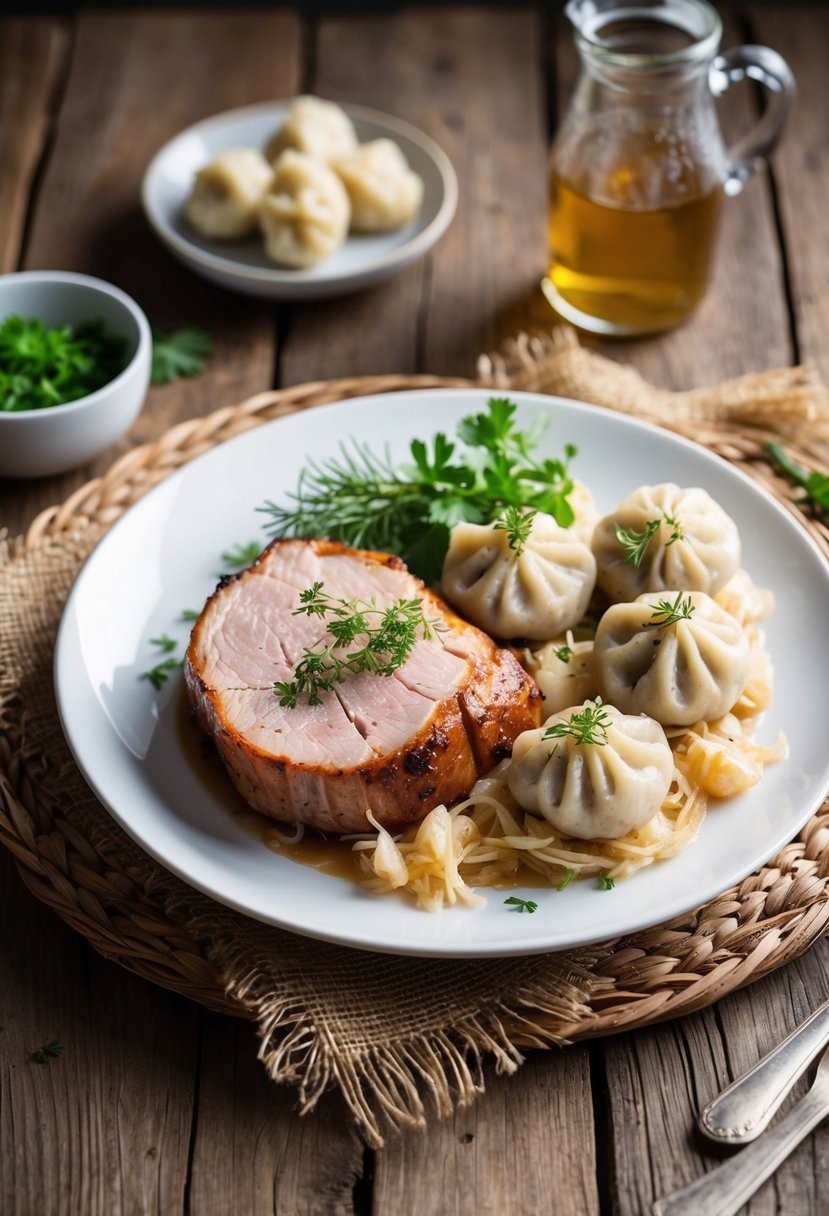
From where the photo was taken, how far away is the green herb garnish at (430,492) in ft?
11.1

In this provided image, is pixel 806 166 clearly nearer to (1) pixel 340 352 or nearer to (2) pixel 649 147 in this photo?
(2) pixel 649 147

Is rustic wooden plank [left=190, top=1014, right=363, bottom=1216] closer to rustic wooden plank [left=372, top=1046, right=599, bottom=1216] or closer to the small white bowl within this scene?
rustic wooden plank [left=372, top=1046, right=599, bottom=1216]

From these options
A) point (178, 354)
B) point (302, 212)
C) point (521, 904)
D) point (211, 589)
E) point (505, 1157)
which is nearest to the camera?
point (505, 1157)

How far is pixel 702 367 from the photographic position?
4551 mm

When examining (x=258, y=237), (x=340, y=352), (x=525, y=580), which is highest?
(x=525, y=580)

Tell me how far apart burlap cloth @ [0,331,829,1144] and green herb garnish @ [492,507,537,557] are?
0.97 meters

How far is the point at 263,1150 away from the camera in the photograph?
2.54m

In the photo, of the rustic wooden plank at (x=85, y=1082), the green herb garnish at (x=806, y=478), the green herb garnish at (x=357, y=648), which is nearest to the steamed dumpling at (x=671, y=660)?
the green herb garnish at (x=357, y=648)

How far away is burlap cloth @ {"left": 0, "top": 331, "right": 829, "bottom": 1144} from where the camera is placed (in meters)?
2.55

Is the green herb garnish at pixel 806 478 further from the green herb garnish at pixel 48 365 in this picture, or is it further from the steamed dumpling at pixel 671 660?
the green herb garnish at pixel 48 365

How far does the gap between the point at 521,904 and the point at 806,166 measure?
3895mm

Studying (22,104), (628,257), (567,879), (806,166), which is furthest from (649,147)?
(22,104)

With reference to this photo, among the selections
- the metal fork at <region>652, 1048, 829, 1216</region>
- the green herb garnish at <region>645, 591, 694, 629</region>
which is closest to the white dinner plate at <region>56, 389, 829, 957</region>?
the green herb garnish at <region>645, 591, 694, 629</region>

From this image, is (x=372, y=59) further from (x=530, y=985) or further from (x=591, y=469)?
(x=530, y=985)
